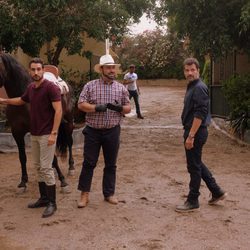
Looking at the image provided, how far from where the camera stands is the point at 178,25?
11.5 m

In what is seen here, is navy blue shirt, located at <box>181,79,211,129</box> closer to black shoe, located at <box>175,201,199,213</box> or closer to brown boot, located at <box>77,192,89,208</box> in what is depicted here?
black shoe, located at <box>175,201,199,213</box>

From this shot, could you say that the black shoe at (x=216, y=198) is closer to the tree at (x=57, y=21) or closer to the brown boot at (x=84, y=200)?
the brown boot at (x=84, y=200)

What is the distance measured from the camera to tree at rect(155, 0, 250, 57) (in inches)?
408

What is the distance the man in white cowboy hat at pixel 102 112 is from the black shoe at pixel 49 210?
0.36 meters

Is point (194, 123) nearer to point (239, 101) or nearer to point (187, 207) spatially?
point (187, 207)

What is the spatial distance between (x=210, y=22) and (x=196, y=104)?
5.67 meters

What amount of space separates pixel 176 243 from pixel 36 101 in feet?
7.48

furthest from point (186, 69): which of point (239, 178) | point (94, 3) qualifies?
point (94, 3)

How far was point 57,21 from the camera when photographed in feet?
34.9

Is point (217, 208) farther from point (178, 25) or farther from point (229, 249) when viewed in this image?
point (178, 25)

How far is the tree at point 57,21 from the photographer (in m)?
9.61

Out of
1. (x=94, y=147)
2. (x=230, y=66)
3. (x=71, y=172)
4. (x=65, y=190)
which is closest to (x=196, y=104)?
(x=94, y=147)

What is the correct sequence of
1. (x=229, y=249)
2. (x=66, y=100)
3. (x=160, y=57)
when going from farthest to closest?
(x=160, y=57) → (x=66, y=100) → (x=229, y=249)

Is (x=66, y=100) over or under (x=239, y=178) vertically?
over
